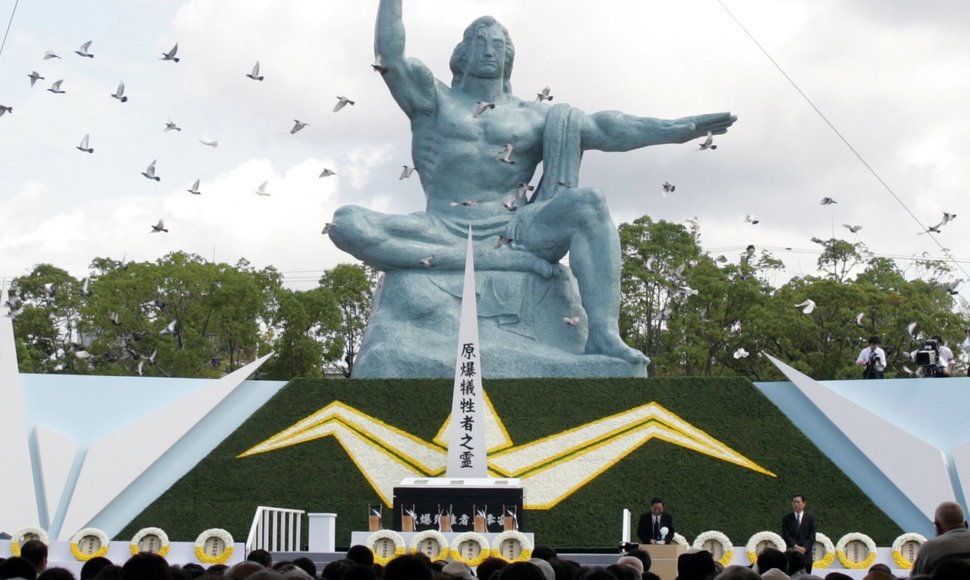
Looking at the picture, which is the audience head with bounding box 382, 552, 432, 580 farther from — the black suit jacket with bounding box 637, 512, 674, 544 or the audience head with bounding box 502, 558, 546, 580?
the black suit jacket with bounding box 637, 512, 674, 544

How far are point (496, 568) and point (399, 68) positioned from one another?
1248 cm

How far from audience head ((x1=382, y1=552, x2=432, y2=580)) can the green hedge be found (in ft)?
28.2

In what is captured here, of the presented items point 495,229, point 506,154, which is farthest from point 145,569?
point 506,154

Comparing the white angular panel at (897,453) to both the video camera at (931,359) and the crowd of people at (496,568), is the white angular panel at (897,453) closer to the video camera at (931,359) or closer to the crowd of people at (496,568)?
the video camera at (931,359)

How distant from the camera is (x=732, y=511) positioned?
46.6 ft

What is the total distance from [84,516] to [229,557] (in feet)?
12.8

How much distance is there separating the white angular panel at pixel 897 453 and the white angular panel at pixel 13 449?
9260 mm

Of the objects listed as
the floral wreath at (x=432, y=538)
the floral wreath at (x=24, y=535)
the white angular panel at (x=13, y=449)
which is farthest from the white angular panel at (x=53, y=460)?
the floral wreath at (x=432, y=538)

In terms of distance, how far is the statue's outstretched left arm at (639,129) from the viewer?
58.3 feet

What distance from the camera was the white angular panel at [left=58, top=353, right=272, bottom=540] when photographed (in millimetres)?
14570

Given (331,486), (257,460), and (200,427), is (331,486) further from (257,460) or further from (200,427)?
(200,427)

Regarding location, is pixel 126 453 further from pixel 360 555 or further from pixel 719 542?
pixel 360 555

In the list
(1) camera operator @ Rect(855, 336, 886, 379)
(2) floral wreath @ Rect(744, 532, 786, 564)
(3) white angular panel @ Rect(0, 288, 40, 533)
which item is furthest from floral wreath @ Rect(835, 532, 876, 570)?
(3) white angular panel @ Rect(0, 288, 40, 533)

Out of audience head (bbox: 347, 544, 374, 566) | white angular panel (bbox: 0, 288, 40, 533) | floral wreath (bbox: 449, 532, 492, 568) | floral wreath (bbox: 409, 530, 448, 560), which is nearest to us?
audience head (bbox: 347, 544, 374, 566)
